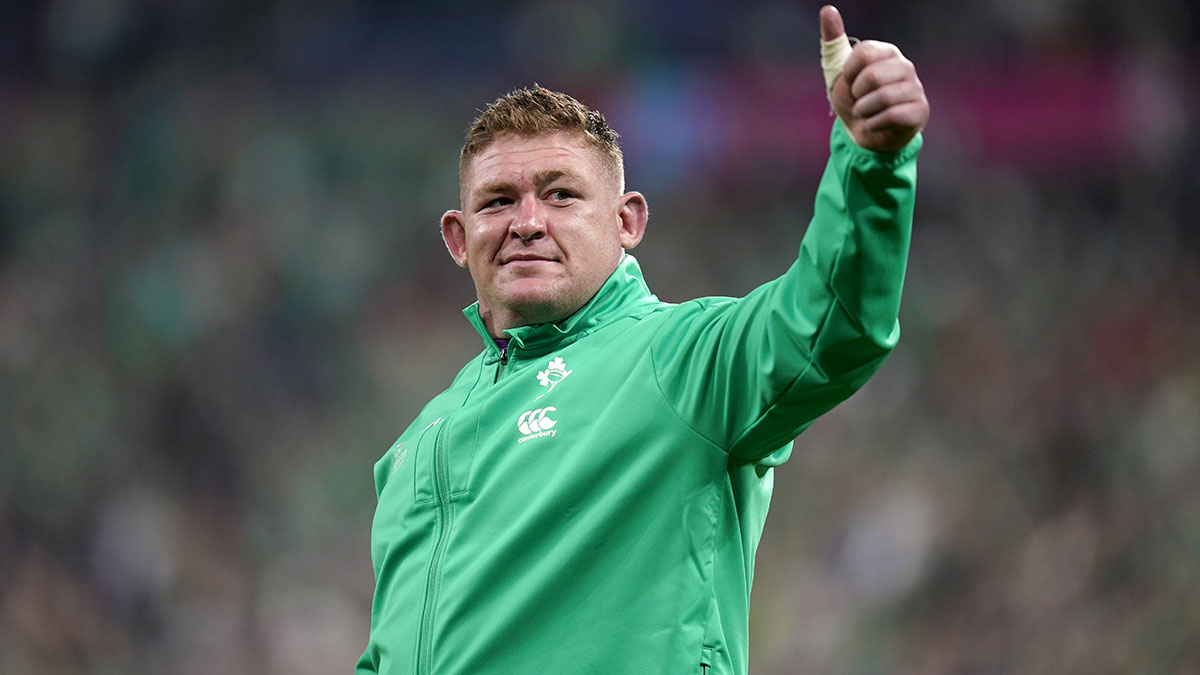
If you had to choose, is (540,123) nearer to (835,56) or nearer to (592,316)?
(592,316)

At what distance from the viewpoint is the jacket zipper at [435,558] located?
86.8 inches

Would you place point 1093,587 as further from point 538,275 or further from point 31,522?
point 31,522

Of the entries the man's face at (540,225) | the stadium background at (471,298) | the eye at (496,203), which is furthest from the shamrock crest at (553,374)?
the stadium background at (471,298)

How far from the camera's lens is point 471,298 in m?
8.91

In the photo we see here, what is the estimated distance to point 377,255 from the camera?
28.9ft

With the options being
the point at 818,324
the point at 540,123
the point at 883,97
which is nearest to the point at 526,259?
the point at 540,123

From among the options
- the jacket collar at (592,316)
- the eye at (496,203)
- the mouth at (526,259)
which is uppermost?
the eye at (496,203)

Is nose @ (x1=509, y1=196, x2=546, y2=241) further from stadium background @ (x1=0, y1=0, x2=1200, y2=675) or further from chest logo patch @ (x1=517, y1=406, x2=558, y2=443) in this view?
stadium background @ (x1=0, y1=0, x2=1200, y2=675)

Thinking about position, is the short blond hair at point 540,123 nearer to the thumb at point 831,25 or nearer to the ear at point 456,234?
the ear at point 456,234

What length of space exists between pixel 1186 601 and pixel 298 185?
6204 mm

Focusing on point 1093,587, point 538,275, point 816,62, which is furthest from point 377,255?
point 538,275

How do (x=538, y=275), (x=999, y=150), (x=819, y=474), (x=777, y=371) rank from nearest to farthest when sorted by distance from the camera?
(x=777, y=371) → (x=538, y=275) → (x=819, y=474) → (x=999, y=150)

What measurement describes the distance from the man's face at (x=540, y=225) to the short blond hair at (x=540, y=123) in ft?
0.05

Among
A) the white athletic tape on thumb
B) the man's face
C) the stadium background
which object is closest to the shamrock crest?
the man's face
